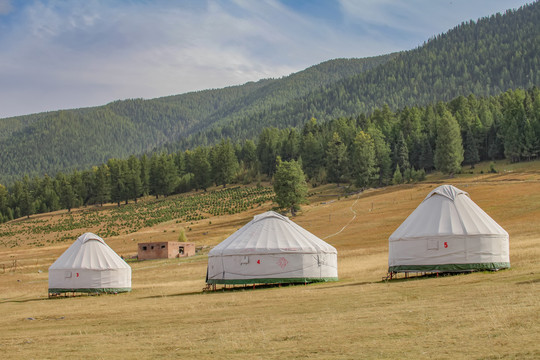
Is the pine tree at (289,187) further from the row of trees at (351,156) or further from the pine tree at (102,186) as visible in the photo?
the pine tree at (102,186)

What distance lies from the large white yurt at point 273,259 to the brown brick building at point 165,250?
3195cm

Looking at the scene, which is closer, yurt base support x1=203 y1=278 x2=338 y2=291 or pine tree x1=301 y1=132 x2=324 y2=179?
yurt base support x1=203 y1=278 x2=338 y2=291

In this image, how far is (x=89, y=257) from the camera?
3431 centimetres

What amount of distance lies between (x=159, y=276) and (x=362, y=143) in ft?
193

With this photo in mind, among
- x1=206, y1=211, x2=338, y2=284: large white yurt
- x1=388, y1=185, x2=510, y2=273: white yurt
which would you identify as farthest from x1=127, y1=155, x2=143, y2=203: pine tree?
x1=388, y1=185, x2=510, y2=273: white yurt

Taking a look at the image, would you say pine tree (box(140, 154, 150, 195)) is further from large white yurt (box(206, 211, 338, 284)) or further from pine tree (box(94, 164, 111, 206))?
large white yurt (box(206, 211, 338, 284))

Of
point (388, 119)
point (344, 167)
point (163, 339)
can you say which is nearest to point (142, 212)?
point (344, 167)

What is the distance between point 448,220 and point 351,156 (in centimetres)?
7560

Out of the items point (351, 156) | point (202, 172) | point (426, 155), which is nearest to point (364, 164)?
point (351, 156)

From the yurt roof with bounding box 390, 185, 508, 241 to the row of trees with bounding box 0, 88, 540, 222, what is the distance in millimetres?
63254

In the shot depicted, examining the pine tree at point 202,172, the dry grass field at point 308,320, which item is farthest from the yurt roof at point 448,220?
the pine tree at point 202,172

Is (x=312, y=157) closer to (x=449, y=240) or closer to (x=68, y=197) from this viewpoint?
(x=68, y=197)

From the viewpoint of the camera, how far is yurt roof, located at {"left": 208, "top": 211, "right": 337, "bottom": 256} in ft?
94.8

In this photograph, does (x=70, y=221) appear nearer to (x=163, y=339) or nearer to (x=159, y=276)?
(x=159, y=276)
